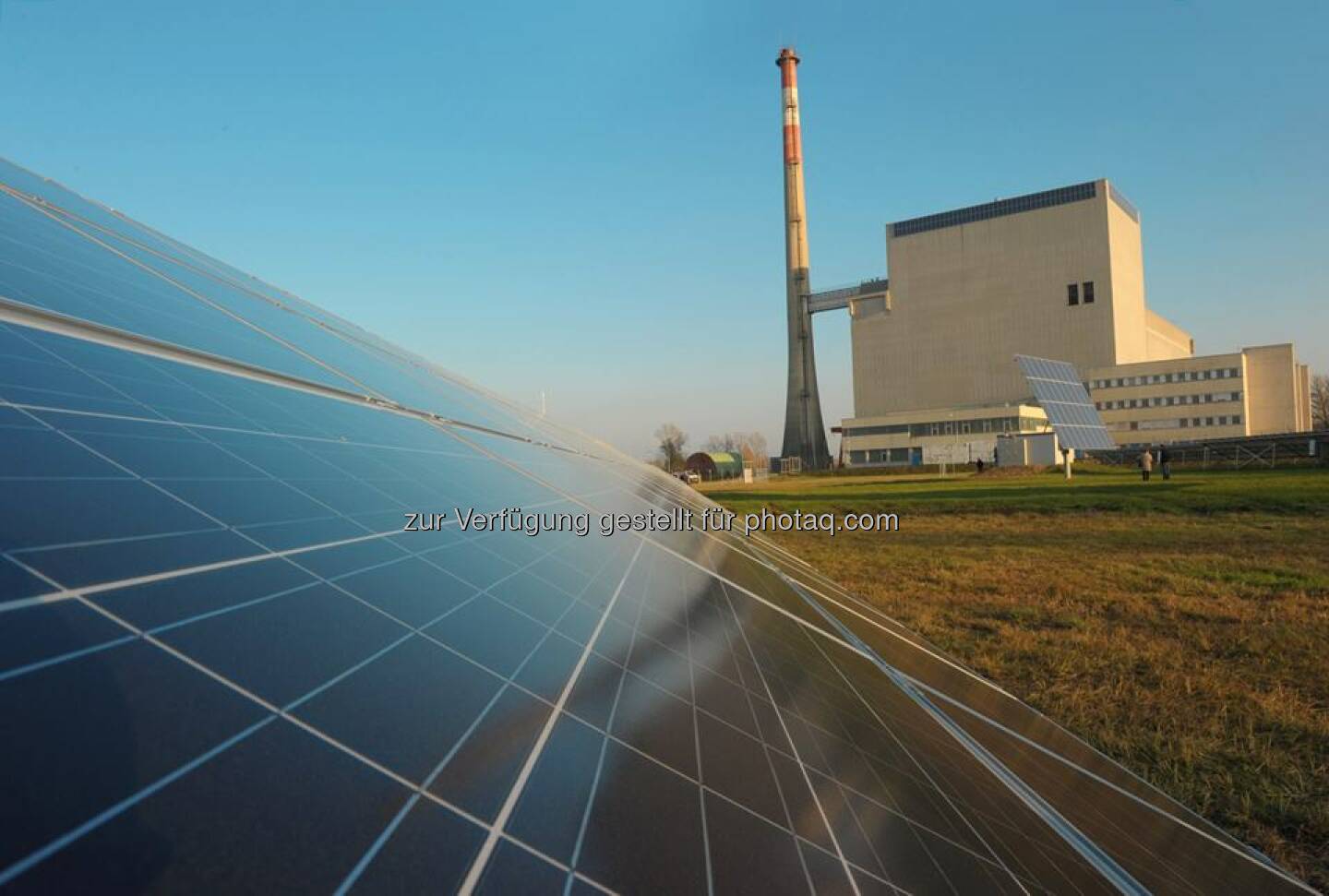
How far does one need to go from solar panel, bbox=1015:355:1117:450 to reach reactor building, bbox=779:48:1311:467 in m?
25.1

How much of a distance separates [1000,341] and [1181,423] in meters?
18.7

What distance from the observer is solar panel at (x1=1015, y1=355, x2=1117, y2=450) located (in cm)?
3906

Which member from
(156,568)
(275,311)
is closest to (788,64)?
(275,311)

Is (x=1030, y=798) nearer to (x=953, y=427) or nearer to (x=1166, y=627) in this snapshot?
(x=1166, y=627)

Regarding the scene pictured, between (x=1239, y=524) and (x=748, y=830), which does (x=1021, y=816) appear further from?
(x=1239, y=524)

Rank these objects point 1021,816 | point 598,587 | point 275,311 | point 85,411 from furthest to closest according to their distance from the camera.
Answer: point 275,311
point 598,587
point 1021,816
point 85,411

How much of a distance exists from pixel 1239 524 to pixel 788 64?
79.7 meters

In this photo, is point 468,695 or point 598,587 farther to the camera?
point 598,587

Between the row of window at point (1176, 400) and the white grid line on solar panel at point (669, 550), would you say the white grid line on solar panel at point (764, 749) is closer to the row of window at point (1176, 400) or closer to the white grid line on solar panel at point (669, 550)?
the white grid line on solar panel at point (669, 550)

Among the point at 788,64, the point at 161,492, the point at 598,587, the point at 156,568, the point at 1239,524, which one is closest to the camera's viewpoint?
the point at 156,568

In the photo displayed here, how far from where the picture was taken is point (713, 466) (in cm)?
8194

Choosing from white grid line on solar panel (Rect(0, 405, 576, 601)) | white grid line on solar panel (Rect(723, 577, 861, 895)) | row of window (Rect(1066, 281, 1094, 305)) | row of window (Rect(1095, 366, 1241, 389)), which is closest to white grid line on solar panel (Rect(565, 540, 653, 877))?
white grid line on solar panel (Rect(723, 577, 861, 895))

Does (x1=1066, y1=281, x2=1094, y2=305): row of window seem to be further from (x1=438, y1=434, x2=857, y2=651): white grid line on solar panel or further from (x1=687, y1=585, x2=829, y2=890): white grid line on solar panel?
(x1=687, y1=585, x2=829, y2=890): white grid line on solar panel

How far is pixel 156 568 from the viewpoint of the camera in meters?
1.48
